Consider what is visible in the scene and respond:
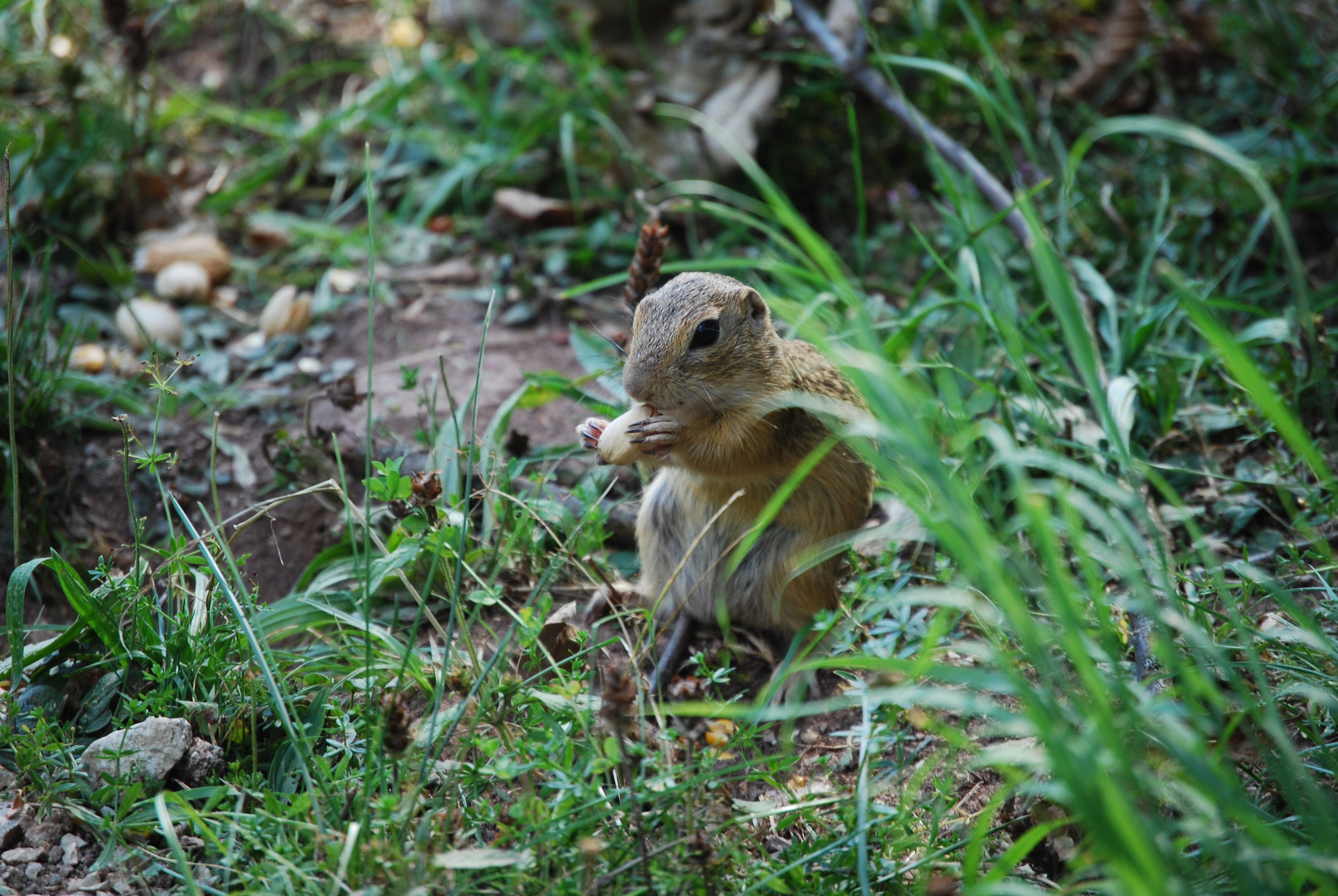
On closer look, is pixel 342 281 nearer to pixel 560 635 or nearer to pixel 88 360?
pixel 88 360

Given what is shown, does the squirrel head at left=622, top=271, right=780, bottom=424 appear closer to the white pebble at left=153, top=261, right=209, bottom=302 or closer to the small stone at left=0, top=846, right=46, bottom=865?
the small stone at left=0, top=846, right=46, bottom=865

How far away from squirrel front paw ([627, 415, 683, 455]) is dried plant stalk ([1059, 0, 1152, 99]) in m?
3.48

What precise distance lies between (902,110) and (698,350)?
2177 mm

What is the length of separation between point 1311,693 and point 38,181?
17.2 ft

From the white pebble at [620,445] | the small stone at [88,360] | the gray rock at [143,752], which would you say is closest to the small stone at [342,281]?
the small stone at [88,360]

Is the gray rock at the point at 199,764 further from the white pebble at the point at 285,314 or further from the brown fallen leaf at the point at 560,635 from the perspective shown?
the white pebble at the point at 285,314

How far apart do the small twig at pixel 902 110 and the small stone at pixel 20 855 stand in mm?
3579

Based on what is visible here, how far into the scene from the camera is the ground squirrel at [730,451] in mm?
2832

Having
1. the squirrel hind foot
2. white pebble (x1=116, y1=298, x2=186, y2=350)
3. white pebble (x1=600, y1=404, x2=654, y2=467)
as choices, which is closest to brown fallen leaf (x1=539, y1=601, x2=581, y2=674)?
the squirrel hind foot

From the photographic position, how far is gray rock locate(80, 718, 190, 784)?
2256mm

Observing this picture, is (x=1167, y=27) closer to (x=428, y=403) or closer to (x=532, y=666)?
(x=428, y=403)

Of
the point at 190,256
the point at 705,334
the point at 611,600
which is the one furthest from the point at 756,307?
the point at 190,256

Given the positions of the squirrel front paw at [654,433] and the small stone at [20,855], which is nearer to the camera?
the small stone at [20,855]

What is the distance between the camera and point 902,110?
4379mm
